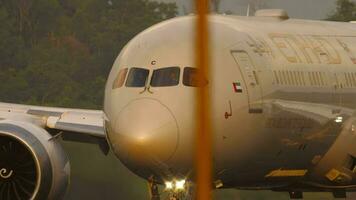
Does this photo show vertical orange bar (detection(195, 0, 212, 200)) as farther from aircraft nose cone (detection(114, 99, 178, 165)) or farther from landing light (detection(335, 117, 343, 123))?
landing light (detection(335, 117, 343, 123))

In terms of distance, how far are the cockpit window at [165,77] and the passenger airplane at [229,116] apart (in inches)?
0.6

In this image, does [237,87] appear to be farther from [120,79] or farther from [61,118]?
[61,118]

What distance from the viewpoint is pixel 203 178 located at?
12508mm

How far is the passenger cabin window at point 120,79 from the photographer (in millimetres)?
21891

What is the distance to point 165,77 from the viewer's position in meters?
21.6

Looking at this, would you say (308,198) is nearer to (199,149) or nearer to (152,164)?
(152,164)

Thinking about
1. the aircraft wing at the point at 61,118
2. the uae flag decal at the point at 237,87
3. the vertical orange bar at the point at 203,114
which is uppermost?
the vertical orange bar at the point at 203,114

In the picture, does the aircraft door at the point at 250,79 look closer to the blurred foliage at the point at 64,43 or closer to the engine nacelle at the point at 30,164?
the engine nacelle at the point at 30,164

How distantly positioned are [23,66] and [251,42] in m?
38.4

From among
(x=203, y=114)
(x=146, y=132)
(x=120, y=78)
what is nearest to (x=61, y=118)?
(x=120, y=78)

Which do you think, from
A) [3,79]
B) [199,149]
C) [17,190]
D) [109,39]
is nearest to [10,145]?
[17,190]

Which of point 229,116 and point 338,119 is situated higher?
point 229,116

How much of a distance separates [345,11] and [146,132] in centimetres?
2989

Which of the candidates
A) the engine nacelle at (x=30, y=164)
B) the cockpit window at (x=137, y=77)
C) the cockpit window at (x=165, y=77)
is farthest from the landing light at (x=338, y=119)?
the engine nacelle at (x=30, y=164)
